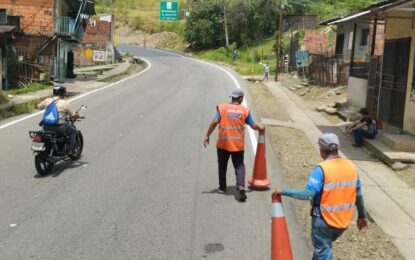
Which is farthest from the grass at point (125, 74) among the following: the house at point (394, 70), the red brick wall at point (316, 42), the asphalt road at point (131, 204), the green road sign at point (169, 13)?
the green road sign at point (169, 13)

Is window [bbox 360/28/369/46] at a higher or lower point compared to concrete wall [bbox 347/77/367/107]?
Answer: higher

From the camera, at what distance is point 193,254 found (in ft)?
19.8

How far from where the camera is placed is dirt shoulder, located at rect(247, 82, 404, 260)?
6.51m

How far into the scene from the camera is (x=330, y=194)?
4906 millimetres

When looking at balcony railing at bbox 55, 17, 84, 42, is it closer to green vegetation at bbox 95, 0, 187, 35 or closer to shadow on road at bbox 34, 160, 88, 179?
shadow on road at bbox 34, 160, 88, 179

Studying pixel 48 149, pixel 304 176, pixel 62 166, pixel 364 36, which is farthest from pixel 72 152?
pixel 364 36

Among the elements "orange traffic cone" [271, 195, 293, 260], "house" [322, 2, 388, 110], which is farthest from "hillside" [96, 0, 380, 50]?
"orange traffic cone" [271, 195, 293, 260]

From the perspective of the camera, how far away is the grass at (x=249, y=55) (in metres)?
55.4

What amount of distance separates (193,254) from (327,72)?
24.4 meters

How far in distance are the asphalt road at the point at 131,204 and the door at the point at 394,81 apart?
5.33 metres

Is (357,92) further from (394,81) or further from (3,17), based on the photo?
(3,17)

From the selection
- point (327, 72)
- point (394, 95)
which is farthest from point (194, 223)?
point (327, 72)

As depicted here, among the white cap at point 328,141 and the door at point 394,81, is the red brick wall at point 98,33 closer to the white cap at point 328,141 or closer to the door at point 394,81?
the door at point 394,81

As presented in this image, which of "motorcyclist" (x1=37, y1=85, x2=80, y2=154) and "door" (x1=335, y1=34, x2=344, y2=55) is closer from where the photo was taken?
"motorcyclist" (x1=37, y1=85, x2=80, y2=154)
